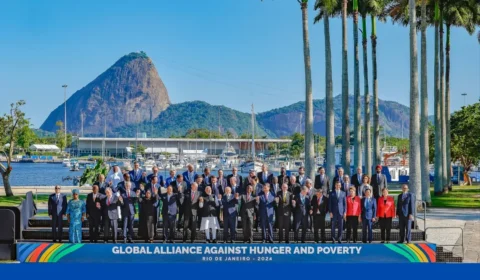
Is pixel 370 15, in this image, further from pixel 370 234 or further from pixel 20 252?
pixel 20 252

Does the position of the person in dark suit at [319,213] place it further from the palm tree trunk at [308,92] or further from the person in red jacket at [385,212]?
the palm tree trunk at [308,92]

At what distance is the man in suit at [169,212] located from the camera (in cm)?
2111

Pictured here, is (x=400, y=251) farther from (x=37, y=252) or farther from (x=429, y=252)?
(x=37, y=252)

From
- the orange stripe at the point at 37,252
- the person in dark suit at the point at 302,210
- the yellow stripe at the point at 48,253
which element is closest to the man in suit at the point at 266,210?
the person in dark suit at the point at 302,210

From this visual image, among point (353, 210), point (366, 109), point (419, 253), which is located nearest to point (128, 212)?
point (353, 210)

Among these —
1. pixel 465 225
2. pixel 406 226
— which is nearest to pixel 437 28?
pixel 465 225

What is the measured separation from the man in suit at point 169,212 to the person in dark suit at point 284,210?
3001mm

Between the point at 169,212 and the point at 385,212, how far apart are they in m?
6.24

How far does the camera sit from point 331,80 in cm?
3956

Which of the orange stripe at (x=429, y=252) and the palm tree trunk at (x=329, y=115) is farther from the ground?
the palm tree trunk at (x=329, y=115)

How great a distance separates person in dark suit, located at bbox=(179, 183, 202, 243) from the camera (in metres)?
21.1

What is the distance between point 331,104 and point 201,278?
22381mm

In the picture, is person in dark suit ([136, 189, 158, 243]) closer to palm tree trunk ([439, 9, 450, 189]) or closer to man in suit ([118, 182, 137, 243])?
man in suit ([118, 182, 137, 243])

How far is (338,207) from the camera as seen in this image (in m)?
21.0
